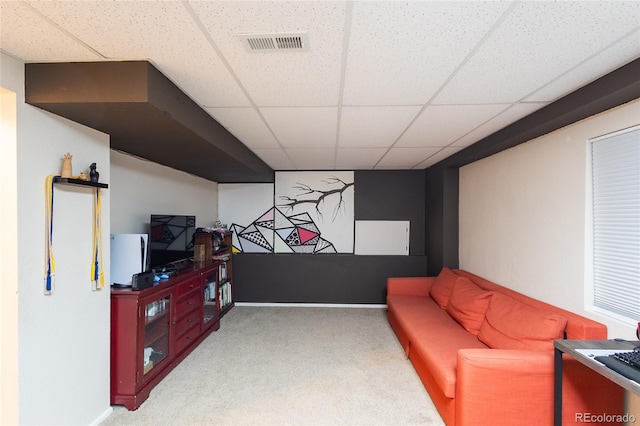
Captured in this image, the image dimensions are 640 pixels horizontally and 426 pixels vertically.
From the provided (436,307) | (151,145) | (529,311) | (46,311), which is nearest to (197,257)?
(151,145)

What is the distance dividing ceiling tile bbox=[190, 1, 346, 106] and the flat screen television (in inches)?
74.7

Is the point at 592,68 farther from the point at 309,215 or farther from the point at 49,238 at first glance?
the point at 309,215

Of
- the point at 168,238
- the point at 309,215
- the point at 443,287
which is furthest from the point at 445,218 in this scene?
the point at 168,238

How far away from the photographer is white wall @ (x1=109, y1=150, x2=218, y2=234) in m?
2.83

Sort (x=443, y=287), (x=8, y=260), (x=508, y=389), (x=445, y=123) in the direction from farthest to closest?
1. (x=443, y=287)
2. (x=445, y=123)
3. (x=508, y=389)
4. (x=8, y=260)

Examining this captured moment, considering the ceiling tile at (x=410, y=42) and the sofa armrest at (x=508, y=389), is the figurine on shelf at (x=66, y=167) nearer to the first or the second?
the ceiling tile at (x=410, y=42)

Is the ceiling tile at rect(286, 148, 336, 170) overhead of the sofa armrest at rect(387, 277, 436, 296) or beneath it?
overhead

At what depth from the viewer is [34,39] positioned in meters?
1.40

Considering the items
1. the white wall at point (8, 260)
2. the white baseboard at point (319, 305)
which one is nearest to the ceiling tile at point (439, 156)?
the white baseboard at point (319, 305)

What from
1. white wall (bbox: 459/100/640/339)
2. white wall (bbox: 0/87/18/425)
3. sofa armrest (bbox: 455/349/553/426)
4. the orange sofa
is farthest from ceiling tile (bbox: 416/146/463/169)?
white wall (bbox: 0/87/18/425)

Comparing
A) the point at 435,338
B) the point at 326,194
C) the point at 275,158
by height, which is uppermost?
the point at 275,158

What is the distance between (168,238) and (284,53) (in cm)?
253

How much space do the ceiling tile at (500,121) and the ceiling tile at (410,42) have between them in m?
0.85

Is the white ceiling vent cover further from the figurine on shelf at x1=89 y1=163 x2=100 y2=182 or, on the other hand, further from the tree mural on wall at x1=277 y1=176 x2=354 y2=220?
the tree mural on wall at x1=277 y1=176 x2=354 y2=220
